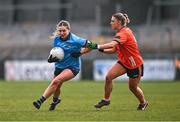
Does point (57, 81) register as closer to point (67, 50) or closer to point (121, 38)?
point (67, 50)

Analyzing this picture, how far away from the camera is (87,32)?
34.4 meters

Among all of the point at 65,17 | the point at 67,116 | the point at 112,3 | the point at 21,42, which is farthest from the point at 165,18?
the point at 67,116

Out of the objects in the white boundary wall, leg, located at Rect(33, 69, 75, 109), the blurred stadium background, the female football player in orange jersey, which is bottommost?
the white boundary wall

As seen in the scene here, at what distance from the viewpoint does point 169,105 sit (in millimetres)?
16297

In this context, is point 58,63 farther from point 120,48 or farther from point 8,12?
point 8,12

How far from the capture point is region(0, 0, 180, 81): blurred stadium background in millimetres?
33031

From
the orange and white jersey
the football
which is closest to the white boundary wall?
the orange and white jersey

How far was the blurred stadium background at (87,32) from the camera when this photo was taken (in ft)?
108

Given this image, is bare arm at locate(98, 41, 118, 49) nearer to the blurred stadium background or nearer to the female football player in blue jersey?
the female football player in blue jersey

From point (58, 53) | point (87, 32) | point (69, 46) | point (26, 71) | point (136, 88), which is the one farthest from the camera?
point (87, 32)

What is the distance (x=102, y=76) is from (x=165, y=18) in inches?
301

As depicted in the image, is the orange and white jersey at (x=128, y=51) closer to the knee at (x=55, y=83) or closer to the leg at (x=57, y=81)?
the leg at (x=57, y=81)

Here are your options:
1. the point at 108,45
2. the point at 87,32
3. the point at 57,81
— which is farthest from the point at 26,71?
the point at 108,45

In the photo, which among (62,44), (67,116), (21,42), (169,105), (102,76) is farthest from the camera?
(21,42)
